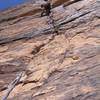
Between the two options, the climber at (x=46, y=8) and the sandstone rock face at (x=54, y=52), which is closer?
the sandstone rock face at (x=54, y=52)

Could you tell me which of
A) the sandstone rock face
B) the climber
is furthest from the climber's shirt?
the sandstone rock face

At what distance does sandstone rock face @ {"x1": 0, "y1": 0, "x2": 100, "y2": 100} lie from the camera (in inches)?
330

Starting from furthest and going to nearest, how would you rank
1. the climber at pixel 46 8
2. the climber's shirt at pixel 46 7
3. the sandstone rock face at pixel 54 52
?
the climber's shirt at pixel 46 7
the climber at pixel 46 8
the sandstone rock face at pixel 54 52

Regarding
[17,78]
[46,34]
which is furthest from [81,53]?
[46,34]

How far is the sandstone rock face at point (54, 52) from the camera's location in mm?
8375

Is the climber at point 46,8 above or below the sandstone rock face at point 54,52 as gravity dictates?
above

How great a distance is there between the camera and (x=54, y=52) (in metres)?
10.9

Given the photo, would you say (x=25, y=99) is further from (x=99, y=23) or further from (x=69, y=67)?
(x=99, y=23)

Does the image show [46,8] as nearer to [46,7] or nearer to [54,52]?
[46,7]

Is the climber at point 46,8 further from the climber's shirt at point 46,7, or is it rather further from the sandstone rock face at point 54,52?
the sandstone rock face at point 54,52

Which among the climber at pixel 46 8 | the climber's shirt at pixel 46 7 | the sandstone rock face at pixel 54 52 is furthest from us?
the climber's shirt at pixel 46 7

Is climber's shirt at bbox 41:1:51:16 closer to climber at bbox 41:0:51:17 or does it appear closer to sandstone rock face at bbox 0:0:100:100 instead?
climber at bbox 41:0:51:17

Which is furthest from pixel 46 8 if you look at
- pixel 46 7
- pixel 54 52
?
pixel 54 52

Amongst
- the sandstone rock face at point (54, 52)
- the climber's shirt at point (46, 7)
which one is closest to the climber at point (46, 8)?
the climber's shirt at point (46, 7)
